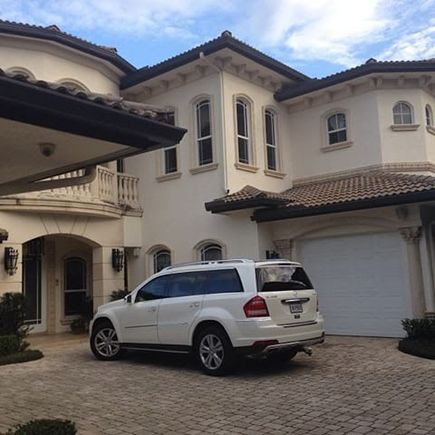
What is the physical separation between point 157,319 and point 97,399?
2.63 metres

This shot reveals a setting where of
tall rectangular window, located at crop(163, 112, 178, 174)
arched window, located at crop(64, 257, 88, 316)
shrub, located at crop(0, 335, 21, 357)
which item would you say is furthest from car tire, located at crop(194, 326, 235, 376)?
arched window, located at crop(64, 257, 88, 316)

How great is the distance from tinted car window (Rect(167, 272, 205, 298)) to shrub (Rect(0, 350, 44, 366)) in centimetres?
355

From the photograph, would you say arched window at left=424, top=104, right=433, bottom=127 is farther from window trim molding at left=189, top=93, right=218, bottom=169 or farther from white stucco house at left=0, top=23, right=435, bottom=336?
window trim molding at left=189, top=93, right=218, bottom=169

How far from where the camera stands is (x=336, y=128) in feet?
56.6

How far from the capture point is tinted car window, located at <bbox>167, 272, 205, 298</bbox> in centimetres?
1007

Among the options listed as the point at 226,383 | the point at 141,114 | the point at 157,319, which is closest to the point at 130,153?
the point at 141,114

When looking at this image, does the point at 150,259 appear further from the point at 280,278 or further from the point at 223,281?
the point at 280,278

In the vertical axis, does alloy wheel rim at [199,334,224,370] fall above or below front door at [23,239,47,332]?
below

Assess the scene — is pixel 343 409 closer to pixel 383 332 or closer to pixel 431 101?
pixel 383 332

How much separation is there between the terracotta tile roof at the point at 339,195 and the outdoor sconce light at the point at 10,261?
5046 millimetres

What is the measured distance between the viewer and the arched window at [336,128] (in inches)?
671

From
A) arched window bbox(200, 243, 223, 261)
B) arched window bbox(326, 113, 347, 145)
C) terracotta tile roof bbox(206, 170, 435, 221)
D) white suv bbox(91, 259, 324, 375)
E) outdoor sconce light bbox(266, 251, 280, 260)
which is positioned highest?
arched window bbox(326, 113, 347, 145)

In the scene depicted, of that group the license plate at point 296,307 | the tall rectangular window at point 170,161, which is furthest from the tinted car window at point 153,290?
the tall rectangular window at point 170,161

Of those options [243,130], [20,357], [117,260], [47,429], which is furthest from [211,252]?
[47,429]
